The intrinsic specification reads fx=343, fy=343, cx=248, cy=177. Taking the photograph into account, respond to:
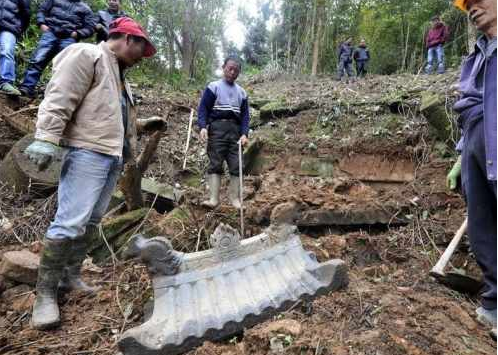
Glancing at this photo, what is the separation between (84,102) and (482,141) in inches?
95.4

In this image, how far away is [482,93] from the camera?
76.8 inches

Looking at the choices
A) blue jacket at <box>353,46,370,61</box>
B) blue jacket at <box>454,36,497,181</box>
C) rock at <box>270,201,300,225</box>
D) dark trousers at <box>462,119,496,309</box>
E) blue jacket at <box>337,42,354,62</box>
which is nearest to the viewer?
blue jacket at <box>454,36,497,181</box>

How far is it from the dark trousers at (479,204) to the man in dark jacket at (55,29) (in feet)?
16.5

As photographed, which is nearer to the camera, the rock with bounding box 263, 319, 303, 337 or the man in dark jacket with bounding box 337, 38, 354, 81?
the rock with bounding box 263, 319, 303, 337

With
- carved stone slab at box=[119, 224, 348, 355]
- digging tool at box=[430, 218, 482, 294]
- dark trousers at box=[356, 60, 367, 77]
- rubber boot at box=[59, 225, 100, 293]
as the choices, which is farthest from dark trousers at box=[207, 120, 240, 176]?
dark trousers at box=[356, 60, 367, 77]

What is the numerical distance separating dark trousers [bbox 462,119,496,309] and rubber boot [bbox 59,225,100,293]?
8.26 ft

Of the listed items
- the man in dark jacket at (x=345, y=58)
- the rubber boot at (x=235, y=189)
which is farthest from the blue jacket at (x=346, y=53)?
the rubber boot at (x=235, y=189)

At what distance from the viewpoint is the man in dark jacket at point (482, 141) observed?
1822 mm

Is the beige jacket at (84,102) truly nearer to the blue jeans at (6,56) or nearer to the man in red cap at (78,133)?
the man in red cap at (78,133)

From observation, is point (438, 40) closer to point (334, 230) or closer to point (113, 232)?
point (334, 230)

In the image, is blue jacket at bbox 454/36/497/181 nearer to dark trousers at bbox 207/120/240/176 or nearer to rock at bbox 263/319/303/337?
rock at bbox 263/319/303/337

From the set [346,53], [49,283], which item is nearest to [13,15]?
[49,283]

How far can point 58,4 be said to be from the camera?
4.77 metres

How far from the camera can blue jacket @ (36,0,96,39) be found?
4.72 metres
